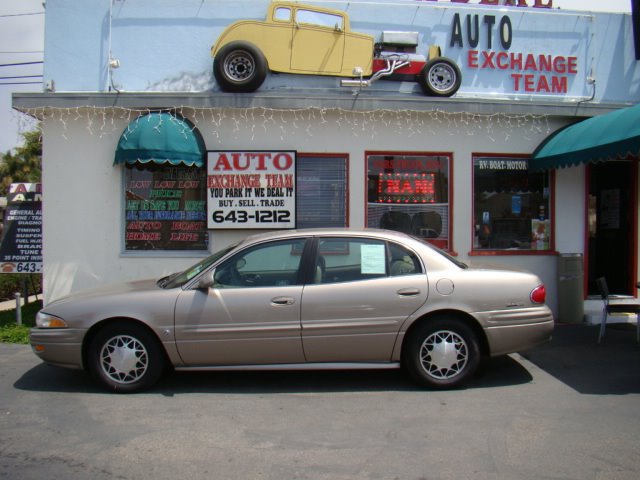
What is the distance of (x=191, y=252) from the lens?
9.05 meters

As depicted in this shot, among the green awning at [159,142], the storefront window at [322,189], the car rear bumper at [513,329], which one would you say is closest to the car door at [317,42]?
the storefront window at [322,189]

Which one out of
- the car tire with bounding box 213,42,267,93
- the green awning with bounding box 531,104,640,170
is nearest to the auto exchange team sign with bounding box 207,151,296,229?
the car tire with bounding box 213,42,267,93

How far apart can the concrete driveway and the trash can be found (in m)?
2.31

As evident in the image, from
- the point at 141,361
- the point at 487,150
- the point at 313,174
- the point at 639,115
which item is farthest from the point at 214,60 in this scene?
the point at 639,115

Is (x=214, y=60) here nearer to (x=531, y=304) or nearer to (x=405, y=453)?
(x=531, y=304)

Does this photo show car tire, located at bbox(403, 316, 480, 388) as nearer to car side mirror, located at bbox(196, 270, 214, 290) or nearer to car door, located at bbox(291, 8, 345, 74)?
car side mirror, located at bbox(196, 270, 214, 290)

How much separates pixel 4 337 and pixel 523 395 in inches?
266

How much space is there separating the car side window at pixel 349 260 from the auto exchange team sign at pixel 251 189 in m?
3.32

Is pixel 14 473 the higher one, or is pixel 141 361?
pixel 141 361

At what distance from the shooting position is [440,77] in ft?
30.8

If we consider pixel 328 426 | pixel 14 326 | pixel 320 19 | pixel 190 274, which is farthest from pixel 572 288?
pixel 14 326

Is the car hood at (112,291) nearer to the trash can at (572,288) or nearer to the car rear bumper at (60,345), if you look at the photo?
the car rear bumper at (60,345)

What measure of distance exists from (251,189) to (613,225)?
6234mm

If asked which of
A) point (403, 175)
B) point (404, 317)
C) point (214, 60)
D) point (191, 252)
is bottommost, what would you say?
point (404, 317)
